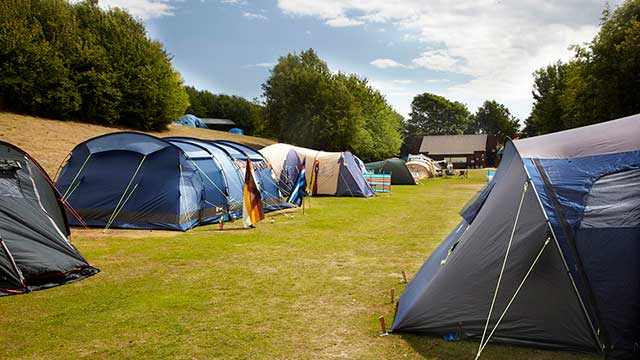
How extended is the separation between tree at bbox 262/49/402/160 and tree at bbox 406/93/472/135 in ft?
238

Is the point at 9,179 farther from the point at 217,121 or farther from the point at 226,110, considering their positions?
the point at 226,110

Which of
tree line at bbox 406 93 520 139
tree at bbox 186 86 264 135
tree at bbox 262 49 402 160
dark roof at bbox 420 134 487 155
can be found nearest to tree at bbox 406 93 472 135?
tree line at bbox 406 93 520 139

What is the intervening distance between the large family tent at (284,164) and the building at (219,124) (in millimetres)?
52988

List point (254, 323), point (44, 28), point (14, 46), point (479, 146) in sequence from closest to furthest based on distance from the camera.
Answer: point (254, 323) < point (14, 46) < point (44, 28) < point (479, 146)

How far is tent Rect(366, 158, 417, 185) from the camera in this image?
34.4 meters

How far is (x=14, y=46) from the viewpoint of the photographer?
23.8 meters

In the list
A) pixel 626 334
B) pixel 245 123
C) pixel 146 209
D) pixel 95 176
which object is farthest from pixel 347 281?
pixel 245 123

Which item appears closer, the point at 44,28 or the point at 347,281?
the point at 347,281

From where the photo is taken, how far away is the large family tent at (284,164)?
21.4 meters

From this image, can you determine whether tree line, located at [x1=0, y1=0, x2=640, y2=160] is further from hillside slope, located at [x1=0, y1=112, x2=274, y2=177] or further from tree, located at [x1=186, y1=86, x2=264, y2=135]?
tree, located at [x1=186, y1=86, x2=264, y2=135]

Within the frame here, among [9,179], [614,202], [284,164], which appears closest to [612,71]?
[284,164]

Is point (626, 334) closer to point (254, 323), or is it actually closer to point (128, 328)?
point (254, 323)

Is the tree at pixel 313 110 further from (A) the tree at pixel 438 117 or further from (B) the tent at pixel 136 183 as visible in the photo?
(A) the tree at pixel 438 117

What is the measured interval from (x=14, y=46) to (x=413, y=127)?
101 metres
